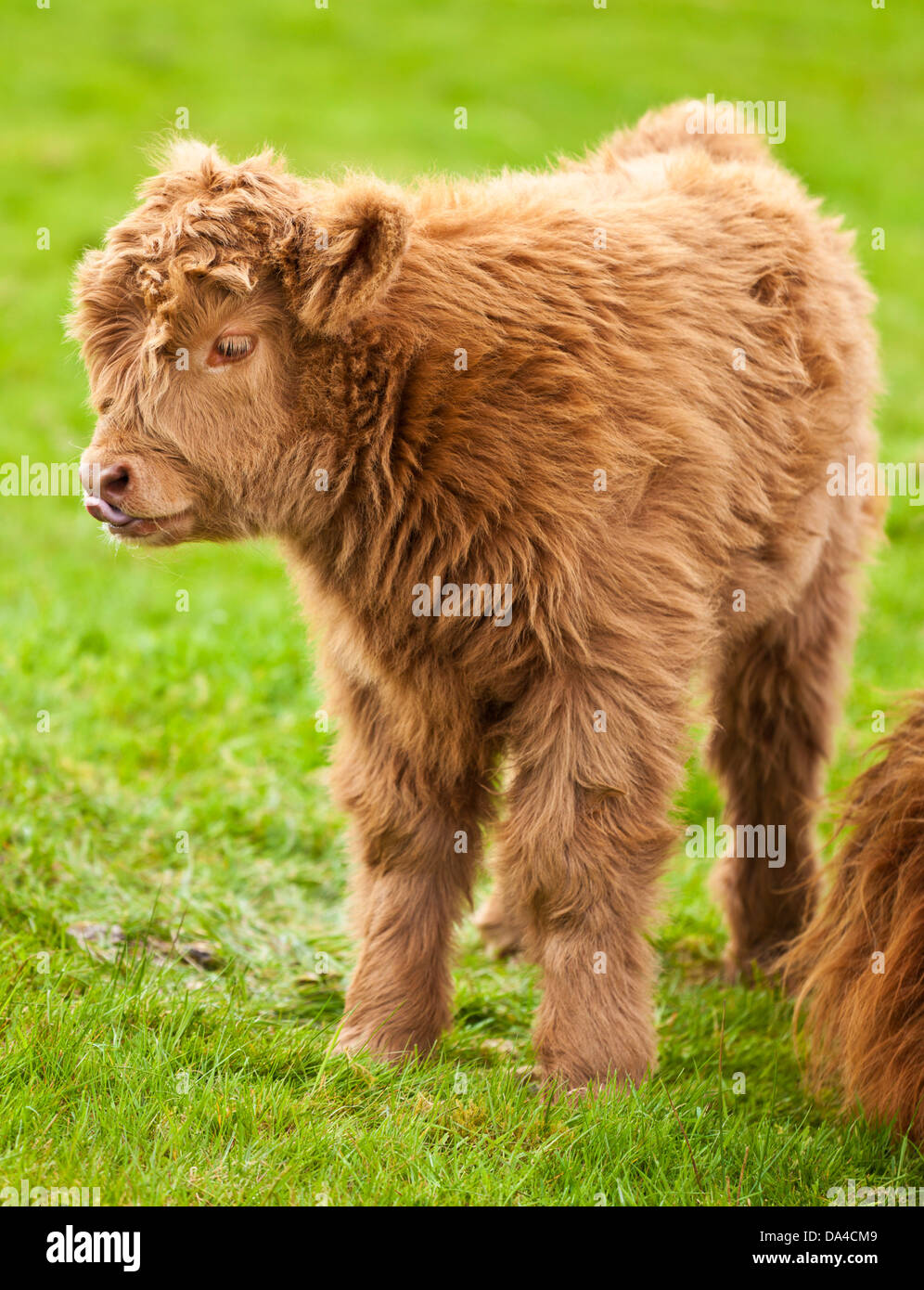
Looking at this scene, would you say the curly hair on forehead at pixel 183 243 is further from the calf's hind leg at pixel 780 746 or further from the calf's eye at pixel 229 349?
the calf's hind leg at pixel 780 746

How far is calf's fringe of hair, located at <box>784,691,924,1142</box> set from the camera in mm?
4152

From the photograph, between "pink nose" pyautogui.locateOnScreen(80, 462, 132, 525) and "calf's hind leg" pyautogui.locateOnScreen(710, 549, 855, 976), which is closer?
"pink nose" pyautogui.locateOnScreen(80, 462, 132, 525)

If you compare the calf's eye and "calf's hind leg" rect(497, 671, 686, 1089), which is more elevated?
the calf's eye

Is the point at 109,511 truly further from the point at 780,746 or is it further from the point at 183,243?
the point at 780,746

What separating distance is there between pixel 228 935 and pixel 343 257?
8.54ft

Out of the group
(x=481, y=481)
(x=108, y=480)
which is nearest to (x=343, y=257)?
(x=481, y=481)

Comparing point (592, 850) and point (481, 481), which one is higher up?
point (481, 481)

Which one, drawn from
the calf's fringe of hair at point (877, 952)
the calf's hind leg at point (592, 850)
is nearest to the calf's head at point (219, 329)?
the calf's hind leg at point (592, 850)

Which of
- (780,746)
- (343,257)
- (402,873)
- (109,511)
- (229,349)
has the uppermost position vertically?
(343,257)

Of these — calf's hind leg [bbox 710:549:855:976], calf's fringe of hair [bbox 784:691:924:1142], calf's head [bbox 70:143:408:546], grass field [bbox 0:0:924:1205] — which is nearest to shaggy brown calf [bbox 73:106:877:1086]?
calf's head [bbox 70:143:408:546]

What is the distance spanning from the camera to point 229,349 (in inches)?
150

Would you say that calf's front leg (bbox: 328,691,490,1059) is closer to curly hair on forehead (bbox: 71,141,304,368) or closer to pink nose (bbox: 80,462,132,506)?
pink nose (bbox: 80,462,132,506)

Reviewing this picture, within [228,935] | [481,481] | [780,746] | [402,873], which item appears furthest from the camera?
[780,746]
